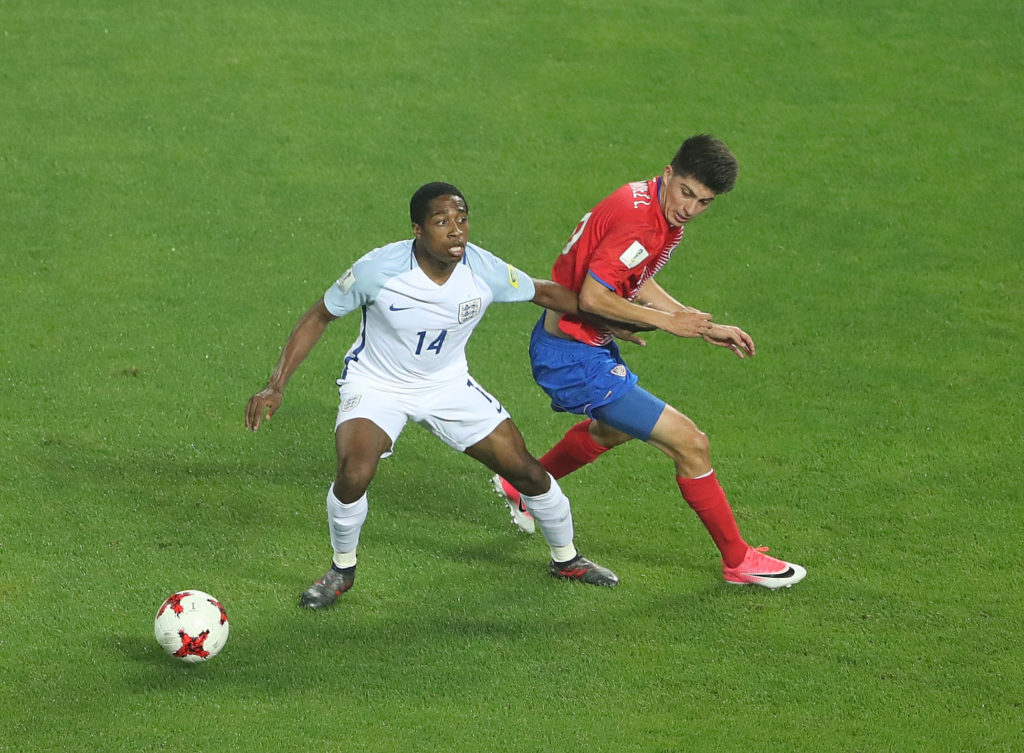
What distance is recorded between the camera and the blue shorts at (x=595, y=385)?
282 inches

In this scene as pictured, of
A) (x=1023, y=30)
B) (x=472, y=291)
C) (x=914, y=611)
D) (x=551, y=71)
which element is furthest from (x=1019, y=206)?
(x=472, y=291)

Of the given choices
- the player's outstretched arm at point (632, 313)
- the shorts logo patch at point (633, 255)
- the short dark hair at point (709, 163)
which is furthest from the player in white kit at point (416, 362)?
the short dark hair at point (709, 163)

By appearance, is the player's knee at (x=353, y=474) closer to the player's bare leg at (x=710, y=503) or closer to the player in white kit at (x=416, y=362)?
the player in white kit at (x=416, y=362)

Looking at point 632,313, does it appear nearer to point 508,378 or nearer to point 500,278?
point 500,278

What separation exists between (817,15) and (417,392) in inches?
409

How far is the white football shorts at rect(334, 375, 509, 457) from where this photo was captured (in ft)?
22.7

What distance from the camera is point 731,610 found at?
284 inches

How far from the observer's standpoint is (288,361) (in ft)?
22.4

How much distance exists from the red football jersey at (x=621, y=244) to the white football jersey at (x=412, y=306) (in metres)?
0.31

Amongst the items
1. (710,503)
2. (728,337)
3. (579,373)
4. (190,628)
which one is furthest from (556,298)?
(190,628)

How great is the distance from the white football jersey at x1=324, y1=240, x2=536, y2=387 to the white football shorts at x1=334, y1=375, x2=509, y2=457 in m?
0.06

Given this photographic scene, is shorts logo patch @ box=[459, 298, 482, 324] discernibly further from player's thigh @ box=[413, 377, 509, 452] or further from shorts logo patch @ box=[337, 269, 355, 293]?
shorts logo patch @ box=[337, 269, 355, 293]

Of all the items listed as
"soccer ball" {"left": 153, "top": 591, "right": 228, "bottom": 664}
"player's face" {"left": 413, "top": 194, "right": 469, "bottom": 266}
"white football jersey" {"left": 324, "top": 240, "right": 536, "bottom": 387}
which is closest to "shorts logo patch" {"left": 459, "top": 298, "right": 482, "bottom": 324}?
"white football jersey" {"left": 324, "top": 240, "right": 536, "bottom": 387}

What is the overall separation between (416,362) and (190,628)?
1.70 m
